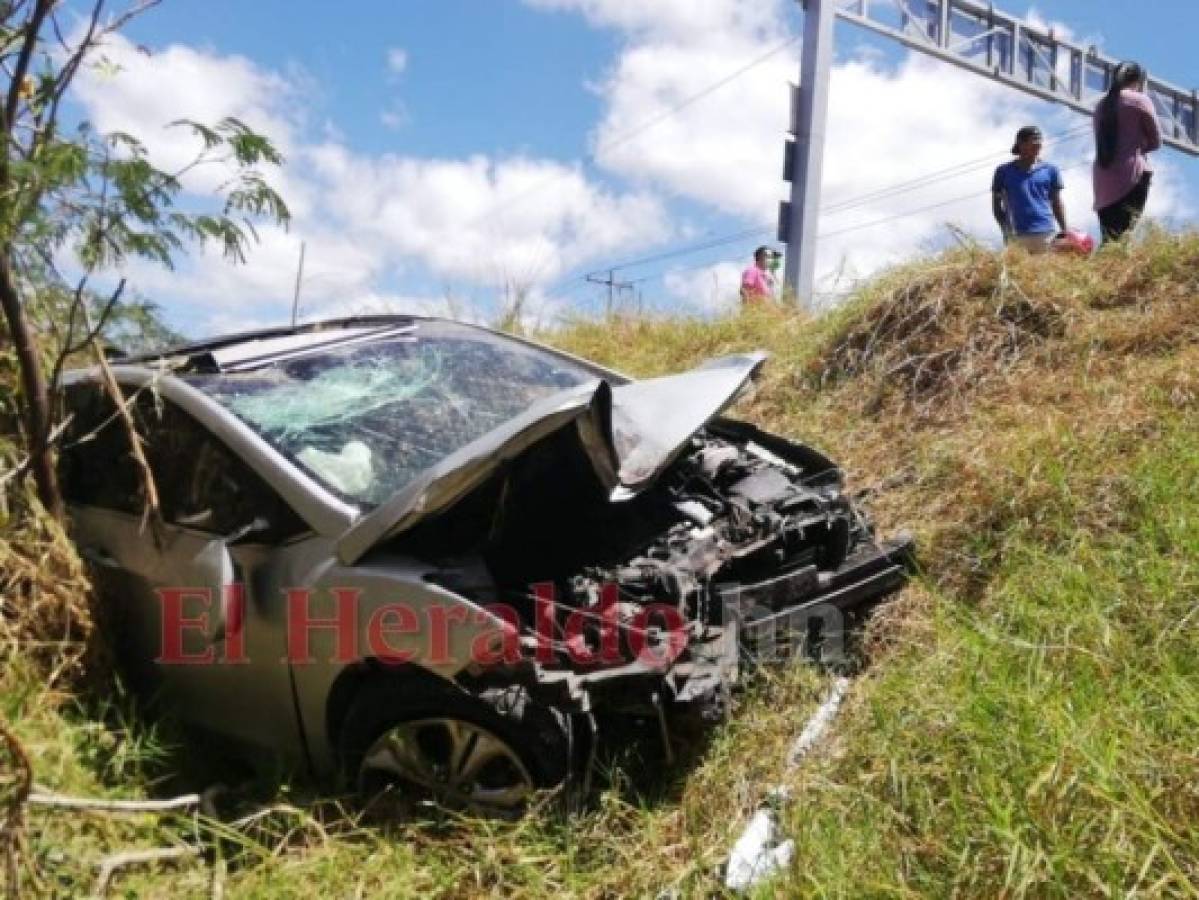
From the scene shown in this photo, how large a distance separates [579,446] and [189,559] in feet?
4.34

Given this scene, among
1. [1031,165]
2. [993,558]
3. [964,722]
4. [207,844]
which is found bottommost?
[207,844]

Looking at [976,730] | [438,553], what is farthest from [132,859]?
[976,730]

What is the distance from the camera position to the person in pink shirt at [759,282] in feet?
27.6

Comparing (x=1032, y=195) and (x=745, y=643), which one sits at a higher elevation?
(x=1032, y=195)

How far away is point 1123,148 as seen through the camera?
6.11 metres

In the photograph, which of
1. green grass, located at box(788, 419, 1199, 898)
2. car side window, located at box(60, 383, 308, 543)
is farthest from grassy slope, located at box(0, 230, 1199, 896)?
car side window, located at box(60, 383, 308, 543)

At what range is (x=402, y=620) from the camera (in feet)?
8.64

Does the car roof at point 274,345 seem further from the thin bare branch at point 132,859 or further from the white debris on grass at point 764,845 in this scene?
the white debris on grass at point 764,845

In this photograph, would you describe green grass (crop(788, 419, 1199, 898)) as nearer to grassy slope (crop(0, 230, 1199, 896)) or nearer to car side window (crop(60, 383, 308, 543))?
grassy slope (crop(0, 230, 1199, 896))

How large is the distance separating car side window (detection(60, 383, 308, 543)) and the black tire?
589mm

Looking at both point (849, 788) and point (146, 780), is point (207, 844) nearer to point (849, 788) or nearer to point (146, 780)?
Result: point (146, 780)

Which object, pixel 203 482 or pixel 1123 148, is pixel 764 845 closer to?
pixel 203 482

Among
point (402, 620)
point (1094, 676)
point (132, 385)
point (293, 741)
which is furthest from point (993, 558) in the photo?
point (132, 385)

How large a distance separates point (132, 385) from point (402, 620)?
153cm
